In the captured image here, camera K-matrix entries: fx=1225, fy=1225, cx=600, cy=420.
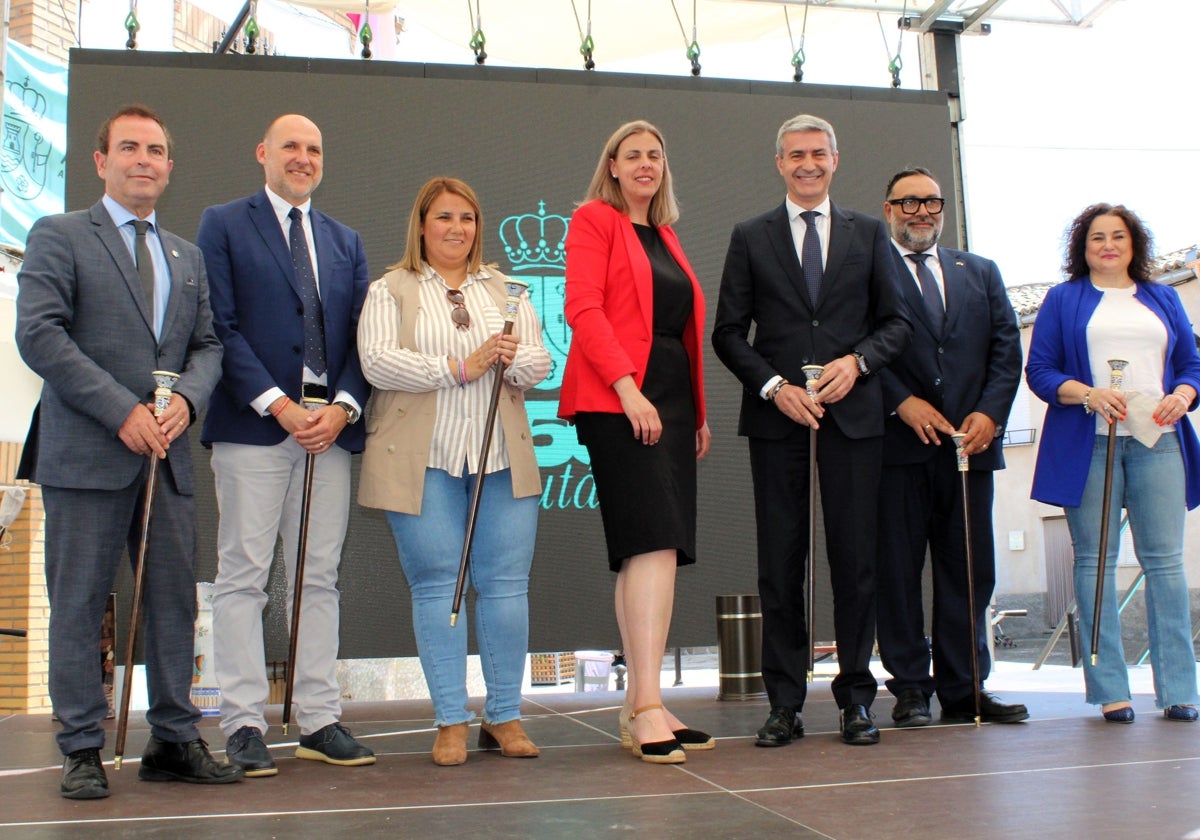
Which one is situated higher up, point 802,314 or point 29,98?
point 29,98

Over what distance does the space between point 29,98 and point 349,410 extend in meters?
4.15

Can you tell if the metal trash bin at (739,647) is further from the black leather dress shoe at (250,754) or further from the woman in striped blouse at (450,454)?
the black leather dress shoe at (250,754)

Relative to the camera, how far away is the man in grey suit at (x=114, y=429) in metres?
2.46

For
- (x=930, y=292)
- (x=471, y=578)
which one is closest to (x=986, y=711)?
(x=930, y=292)

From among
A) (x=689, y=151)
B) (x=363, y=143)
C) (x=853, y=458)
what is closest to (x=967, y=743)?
(x=853, y=458)

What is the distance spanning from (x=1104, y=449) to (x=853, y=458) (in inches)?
35.9

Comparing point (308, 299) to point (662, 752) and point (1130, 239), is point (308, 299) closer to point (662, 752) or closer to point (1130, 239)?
point (662, 752)

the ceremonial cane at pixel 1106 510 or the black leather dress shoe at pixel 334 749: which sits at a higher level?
the ceremonial cane at pixel 1106 510

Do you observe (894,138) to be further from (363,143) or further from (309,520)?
(309,520)

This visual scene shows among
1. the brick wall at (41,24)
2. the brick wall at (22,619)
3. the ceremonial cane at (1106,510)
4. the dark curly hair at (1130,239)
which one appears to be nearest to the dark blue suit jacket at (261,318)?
the ceremonial cane at (1106,510)

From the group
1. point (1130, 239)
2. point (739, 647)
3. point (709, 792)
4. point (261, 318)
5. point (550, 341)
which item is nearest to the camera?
point (709, 792)

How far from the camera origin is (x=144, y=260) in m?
2.66

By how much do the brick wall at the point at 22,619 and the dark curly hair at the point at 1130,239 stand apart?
5799mm

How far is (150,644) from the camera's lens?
2.60 metres
